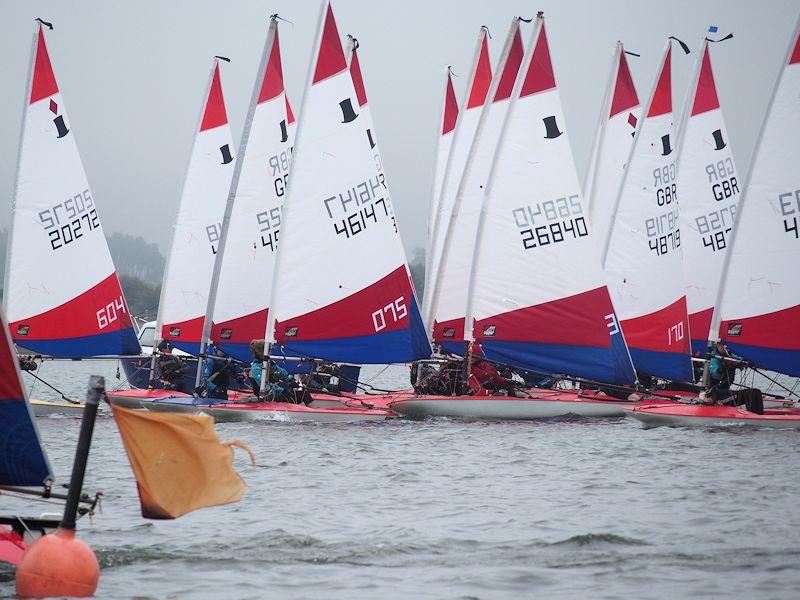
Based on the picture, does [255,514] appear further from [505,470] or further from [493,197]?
[493,197]

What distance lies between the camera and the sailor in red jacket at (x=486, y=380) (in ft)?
71.8

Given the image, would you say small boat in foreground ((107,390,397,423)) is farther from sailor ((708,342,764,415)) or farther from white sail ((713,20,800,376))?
white sail ((713,20,800,376))

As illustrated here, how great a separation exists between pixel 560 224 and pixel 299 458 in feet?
25.9

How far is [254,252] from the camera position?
944 inches

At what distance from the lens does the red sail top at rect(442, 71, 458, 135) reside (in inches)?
1289

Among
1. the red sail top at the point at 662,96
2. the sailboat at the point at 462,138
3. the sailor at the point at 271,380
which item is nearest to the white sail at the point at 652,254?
the red sail top at the point at 662,96

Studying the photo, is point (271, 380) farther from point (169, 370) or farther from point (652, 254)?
point (652, 254)

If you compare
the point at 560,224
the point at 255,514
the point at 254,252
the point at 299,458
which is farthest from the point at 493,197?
the point at 255,514

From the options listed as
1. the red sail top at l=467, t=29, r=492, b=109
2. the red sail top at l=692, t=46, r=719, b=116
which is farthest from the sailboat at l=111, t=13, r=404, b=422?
the red sail top at l=692, t=46, r=719, b=116

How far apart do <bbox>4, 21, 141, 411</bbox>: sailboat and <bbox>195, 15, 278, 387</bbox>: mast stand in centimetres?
191

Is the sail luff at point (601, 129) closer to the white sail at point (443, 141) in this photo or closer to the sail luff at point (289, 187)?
the white sail at point (443, 141)

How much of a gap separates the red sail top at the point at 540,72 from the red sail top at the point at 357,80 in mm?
3031

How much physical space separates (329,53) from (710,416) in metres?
8.75

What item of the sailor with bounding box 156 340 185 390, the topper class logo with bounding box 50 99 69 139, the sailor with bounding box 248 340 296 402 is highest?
the topper class logo with bounding box 50 99 69 139
